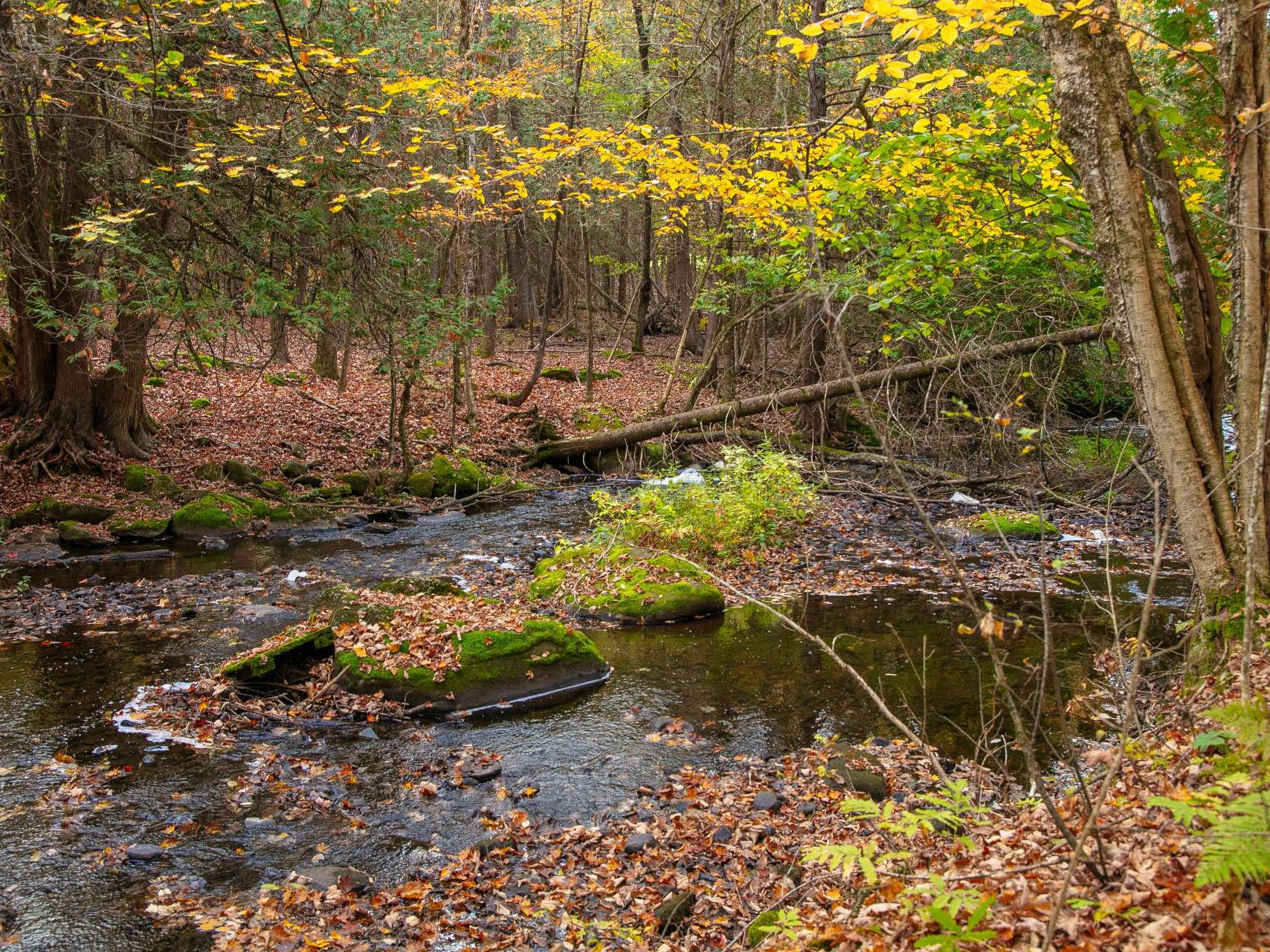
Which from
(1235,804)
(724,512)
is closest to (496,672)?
(724,512)

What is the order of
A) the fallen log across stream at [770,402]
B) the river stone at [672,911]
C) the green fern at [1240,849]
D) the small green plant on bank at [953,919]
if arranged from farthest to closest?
the fallen log across stream at [770,402]
the river stone at [672,911]
the small green plant on bank at [953,919]
the green fern at [1240,849]

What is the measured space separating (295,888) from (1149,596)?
15.0 feet

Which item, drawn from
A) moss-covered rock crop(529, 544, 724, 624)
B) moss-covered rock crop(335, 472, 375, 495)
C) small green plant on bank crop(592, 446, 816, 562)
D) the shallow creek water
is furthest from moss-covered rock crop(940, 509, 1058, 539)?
moss-covered rock crop(335, 472, 375, 495)

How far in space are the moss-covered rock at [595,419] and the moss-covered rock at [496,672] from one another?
12185 millimetres

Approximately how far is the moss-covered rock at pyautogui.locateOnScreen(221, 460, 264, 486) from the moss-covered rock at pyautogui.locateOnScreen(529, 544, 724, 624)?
697cm

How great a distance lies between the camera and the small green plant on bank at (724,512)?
1197 cm

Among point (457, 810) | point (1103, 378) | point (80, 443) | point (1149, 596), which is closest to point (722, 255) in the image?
point (1103, 378)

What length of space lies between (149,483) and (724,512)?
9.95m

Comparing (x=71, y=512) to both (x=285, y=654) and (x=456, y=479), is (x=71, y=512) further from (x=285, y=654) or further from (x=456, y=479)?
(x=285, y=654)

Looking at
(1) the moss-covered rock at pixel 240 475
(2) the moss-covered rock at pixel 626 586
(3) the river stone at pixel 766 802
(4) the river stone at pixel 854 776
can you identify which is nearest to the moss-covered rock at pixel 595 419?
(1) the moss-covered rock at pixel 240 475

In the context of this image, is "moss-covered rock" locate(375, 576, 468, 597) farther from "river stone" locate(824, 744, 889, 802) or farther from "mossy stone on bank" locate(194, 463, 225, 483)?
"mossy stone on bank" locate(194, 463, 225, 483)

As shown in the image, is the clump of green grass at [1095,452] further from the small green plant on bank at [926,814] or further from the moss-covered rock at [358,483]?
the moss-covered rock at [358,483]

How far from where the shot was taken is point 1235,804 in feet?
9.11

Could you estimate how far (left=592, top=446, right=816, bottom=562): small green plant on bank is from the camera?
11969 mm
